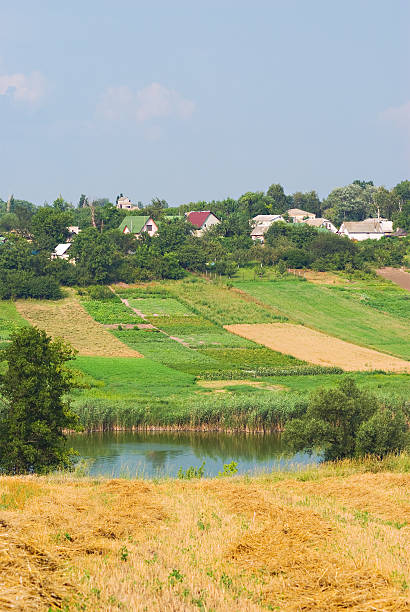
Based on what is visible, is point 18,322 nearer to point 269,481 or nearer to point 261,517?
point 269,481

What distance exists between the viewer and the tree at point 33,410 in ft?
117

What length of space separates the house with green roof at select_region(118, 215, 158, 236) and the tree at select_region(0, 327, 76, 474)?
4543 inches

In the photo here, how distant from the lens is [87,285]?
114438 millimetres

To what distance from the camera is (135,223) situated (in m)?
155

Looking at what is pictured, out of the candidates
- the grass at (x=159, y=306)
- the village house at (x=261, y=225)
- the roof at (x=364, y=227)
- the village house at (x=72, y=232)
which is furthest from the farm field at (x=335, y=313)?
the roof at (x=364, y=227)

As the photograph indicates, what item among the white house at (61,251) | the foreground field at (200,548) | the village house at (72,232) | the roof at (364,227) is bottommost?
the foreground field at (200,548)

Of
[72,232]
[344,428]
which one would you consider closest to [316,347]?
[344,428]

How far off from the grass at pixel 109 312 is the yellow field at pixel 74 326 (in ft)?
3.11

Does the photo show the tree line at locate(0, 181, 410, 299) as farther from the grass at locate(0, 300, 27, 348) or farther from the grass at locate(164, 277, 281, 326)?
the grass at locate(164, 277, 281, 326)

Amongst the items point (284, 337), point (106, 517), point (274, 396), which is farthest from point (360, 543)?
point (284, 337)

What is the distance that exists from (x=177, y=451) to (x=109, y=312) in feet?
179

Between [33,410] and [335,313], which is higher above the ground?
[33,410]

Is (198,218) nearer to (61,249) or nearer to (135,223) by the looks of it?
(135,223)

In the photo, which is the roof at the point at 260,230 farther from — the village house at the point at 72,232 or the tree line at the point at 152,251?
the village house at the point at 72,232
